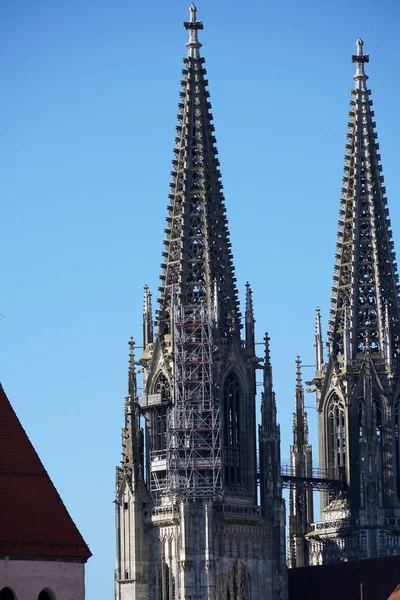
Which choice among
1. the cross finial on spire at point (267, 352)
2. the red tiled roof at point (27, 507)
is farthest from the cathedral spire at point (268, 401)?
the red tiled roof at point (27, 507)

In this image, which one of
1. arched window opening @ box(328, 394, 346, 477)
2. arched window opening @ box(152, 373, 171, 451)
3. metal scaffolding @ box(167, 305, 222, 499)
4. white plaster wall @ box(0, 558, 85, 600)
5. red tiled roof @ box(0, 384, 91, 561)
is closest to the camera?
white plaster wall @ box(0, 558, 85, 600)

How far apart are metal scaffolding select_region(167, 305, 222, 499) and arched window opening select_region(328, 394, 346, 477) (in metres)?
9.37

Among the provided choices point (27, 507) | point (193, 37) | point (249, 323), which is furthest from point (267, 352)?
point (27, 507)

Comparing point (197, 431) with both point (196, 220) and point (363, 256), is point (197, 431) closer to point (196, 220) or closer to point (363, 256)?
point (196, 220)

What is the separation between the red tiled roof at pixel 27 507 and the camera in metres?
61.9

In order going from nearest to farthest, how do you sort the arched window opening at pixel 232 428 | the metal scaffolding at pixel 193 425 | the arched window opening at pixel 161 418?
1. the metal scaffolding at pixel 193 425
2. the arched window opening at pixel 161 418
3. the arched window opening at pixel 232 428

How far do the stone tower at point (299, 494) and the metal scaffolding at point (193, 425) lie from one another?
1047cm

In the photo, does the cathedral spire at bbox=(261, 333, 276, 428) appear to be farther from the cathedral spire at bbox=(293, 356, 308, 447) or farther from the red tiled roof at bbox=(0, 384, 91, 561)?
the red tiled roof at bbox=(0, 384, 91, 561)

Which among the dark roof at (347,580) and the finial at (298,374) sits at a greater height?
the finial at (298,374)

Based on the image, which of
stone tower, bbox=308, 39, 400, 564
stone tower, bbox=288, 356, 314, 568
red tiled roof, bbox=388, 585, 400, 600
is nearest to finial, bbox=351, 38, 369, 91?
stone tower, bbox=308, 39, 400, 564

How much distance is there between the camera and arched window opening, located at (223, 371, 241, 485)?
11188 centimetres

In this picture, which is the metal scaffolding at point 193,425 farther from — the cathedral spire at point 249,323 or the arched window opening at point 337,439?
the arched window opening at point 337,439

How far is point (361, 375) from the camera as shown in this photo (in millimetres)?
117125

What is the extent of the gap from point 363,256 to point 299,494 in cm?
1254
